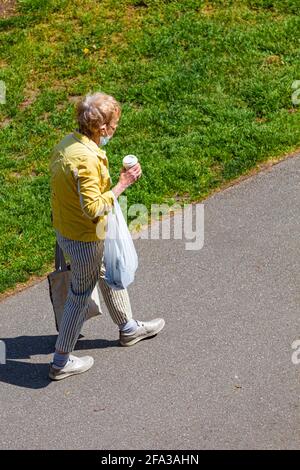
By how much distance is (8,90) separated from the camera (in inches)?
331

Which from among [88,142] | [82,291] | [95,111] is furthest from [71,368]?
[95,111]

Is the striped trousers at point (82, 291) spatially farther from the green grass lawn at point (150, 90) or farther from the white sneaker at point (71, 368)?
the green grass lawn at point (150, 90)

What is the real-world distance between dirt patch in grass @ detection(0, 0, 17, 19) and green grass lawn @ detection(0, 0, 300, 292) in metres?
0.07

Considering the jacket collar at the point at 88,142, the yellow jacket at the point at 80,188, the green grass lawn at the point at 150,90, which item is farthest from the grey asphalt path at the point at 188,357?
the jacket collar at the point at 88,142

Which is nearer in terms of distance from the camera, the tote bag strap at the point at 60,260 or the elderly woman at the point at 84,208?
the elderly woman at the point at 84,208

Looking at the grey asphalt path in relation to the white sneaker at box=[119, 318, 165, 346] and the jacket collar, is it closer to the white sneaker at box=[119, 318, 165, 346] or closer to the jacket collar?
the white sneaker at box=[119, 318, 165, 346]

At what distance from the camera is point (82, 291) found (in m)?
5.32

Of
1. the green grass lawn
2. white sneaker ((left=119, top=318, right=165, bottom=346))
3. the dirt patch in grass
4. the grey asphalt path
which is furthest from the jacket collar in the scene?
the dirt patch in grass

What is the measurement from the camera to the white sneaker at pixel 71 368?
5.54 m

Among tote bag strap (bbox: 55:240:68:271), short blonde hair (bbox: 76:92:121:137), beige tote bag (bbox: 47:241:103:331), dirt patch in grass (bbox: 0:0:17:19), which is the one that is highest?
short blonde hair (bbox: 76:92:121:137)

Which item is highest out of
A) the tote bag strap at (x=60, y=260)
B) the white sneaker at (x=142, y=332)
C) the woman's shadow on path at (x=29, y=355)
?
the tote bag strap at (x=60, y=260)

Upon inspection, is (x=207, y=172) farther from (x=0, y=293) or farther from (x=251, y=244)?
(x=0, y=293)

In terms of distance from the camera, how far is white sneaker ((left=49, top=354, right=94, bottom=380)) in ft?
18.2

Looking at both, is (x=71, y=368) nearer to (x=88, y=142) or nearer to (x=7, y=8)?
(x=88, y=142)
